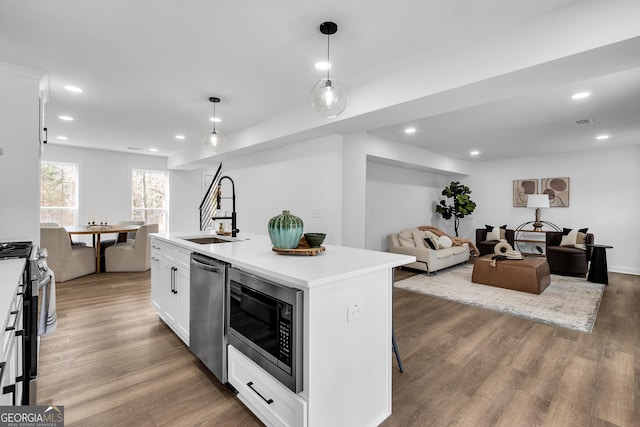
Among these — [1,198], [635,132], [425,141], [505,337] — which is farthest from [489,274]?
[1,198]

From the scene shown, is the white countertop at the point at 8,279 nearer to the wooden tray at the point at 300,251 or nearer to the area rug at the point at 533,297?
Result: the wooden tray at the point at 300,251

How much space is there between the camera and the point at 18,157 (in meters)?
2.85

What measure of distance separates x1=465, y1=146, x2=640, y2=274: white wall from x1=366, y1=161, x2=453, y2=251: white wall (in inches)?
67.1

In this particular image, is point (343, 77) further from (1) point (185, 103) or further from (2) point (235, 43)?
(1) point (185, 103)

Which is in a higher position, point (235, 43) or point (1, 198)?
point (235, 43)

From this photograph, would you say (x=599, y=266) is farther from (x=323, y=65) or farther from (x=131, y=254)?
(x=131, y=254)

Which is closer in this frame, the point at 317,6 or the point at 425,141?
the point at 317,6

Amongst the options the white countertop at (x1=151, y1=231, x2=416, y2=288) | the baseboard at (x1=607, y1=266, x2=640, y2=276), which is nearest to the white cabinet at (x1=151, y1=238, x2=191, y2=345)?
the white countertop at (x1=151, y1=231, x2=416, y2=288)

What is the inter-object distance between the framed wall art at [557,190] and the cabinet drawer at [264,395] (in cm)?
757

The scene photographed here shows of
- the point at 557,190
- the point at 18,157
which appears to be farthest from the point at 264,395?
the point at 557,190

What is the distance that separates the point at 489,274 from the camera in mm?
4781

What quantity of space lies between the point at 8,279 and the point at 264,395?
4.23ft

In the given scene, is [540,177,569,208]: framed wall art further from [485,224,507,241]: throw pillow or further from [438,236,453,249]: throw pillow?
[438,236,453,249]: throw pillow

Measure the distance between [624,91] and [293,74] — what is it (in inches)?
140
